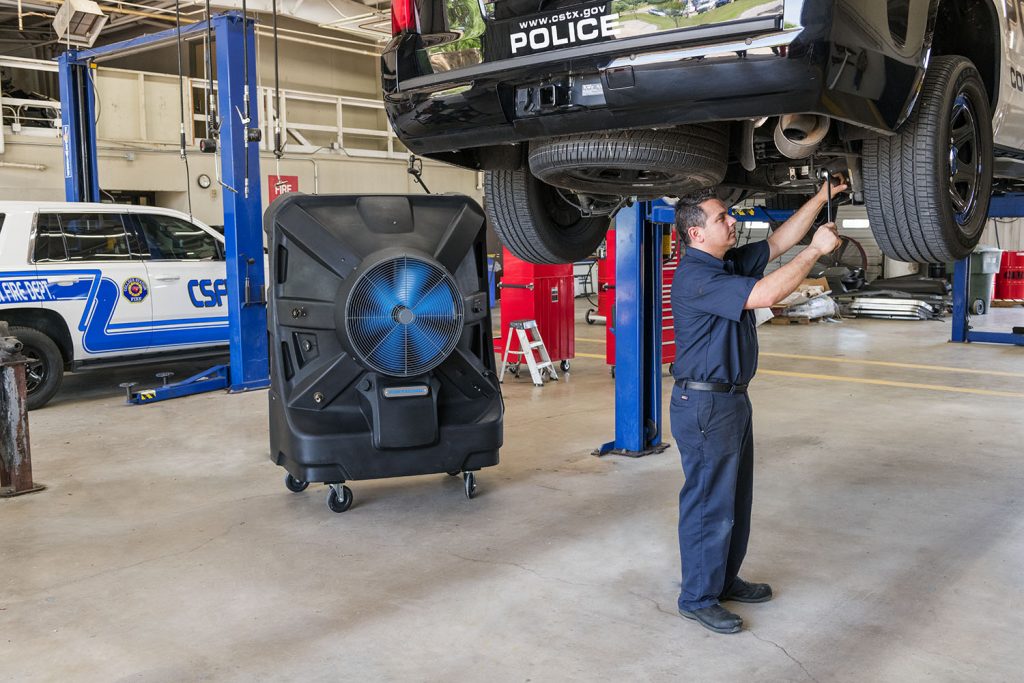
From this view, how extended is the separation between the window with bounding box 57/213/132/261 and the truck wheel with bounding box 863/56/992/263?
5.87 metres

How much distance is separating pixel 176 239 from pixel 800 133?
5936 mm

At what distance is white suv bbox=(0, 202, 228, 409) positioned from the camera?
6.43 m

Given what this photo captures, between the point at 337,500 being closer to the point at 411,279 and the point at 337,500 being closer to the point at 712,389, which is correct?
the point at 411,279

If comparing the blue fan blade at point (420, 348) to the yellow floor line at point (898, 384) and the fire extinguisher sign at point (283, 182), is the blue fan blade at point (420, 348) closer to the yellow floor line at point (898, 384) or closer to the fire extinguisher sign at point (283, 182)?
the yellow floor line at point (898, 384)

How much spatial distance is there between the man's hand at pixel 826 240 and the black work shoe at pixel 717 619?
1.15 meters

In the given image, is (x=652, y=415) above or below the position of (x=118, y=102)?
below

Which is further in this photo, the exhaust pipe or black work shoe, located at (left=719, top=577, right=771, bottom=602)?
black work shoe, located at (left=719, top=577, right=771, bottom=602)

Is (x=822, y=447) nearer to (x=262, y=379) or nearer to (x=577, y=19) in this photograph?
(x=577, y=19)

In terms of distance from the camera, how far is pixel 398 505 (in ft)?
13.7

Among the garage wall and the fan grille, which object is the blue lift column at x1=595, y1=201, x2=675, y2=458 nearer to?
the fan grille

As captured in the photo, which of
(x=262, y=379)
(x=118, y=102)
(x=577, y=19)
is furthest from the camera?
(x=118, y=102)

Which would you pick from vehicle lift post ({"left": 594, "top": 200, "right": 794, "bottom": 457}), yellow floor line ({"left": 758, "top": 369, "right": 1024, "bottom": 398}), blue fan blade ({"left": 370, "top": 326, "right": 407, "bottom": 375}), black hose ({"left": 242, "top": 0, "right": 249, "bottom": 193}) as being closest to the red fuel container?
yellow floor line ({"left": 758, "top": 369, "right": 1024, "bottom": 398})

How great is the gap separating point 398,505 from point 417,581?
38.0 inches

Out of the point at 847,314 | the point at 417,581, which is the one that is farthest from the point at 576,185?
the point at 847,314
